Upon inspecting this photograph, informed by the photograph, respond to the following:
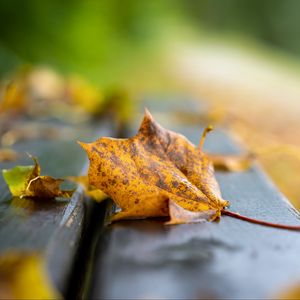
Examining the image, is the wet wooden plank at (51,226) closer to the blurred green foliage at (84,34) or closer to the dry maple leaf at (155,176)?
the dry maple leaf at (155,176)

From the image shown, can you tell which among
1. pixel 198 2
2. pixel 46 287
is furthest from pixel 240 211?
Result: pixel 198 2

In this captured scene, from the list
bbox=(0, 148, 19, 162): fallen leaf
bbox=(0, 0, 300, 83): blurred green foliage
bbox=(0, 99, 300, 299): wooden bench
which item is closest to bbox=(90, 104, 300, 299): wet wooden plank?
bbox=(0, 99, 300, 299): wooden bench

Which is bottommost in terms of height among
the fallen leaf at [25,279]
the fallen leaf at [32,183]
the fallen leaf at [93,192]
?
the fallen leaf at [93,192]

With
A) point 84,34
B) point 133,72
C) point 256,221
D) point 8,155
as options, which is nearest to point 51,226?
point 256,221

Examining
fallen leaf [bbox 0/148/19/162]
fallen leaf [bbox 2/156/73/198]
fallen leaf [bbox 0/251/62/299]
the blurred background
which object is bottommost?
the blurred background

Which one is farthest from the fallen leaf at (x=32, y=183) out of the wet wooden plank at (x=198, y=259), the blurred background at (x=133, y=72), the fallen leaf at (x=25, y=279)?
the blurred background at (x=133, y=72)

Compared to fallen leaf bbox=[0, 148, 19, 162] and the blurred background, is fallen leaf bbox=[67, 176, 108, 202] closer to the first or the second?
fallen leaf bbox=[0, 148, 19, 162]
